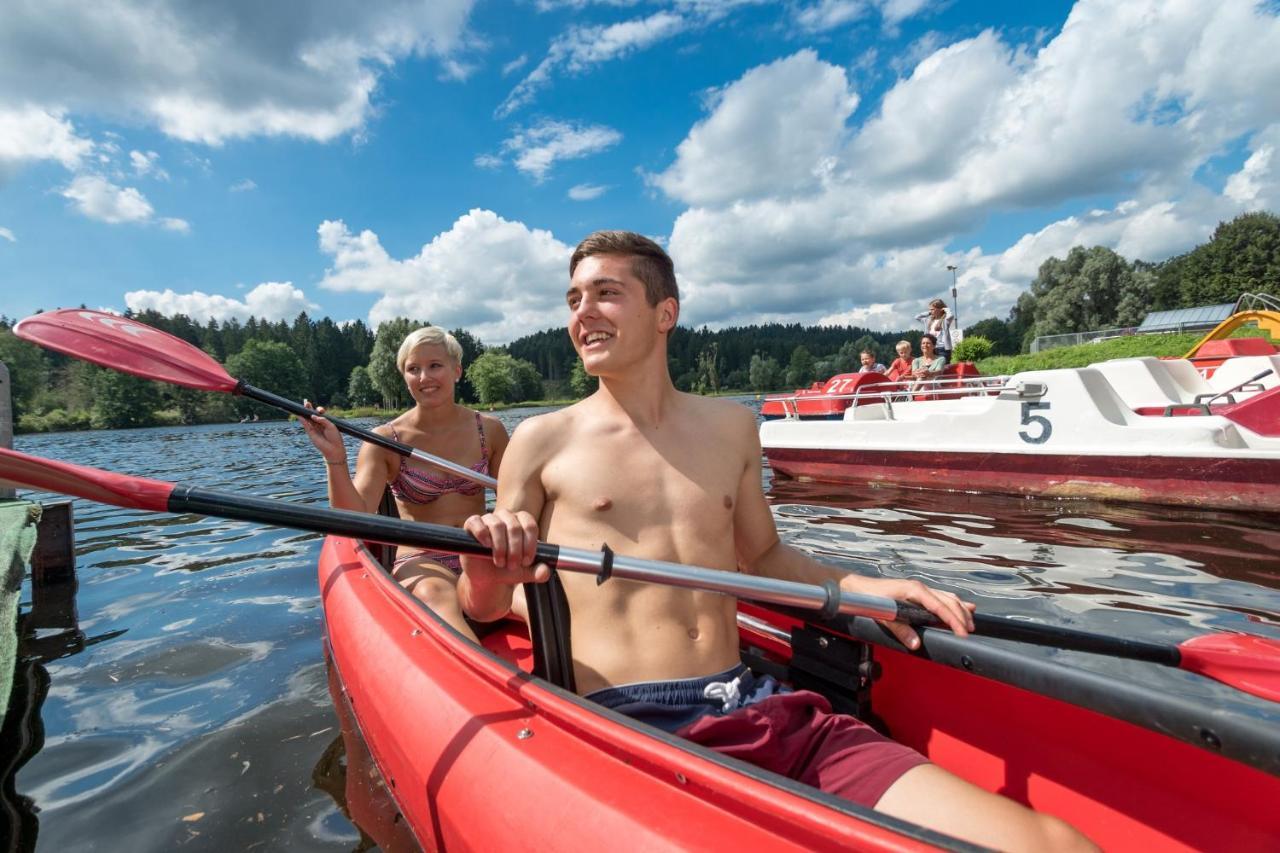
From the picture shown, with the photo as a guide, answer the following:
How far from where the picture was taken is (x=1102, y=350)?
3127 cm

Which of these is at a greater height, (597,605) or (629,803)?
(597,605)

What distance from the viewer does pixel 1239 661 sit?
2053 mm

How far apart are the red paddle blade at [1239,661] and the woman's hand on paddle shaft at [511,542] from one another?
2.14m

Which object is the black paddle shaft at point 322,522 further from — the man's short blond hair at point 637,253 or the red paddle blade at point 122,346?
the red paddle blade at point 122,346

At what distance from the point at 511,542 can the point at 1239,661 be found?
2305 millimetres

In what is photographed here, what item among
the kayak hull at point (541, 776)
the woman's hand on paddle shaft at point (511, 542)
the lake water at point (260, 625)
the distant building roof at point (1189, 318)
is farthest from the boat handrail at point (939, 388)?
the distant building roof at point (1189, 318)

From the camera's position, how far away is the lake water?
286 cm

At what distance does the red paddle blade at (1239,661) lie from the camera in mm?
2006

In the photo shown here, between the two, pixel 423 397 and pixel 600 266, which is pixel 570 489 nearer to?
pixel 600 266

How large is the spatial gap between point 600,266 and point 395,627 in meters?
1.84

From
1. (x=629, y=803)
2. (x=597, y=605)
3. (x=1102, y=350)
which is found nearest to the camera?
(x=629, y=803)

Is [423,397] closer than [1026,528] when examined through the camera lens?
Yes

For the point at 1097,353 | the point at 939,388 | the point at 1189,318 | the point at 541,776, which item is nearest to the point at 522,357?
the point at 1189,318

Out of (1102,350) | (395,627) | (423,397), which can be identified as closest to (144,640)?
(423,397)
